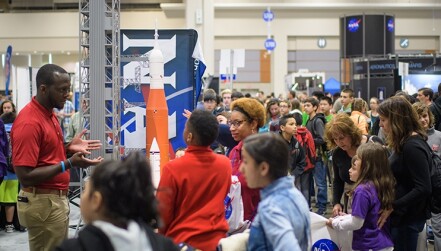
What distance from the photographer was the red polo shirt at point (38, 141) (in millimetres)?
3816

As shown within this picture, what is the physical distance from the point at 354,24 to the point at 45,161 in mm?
16612

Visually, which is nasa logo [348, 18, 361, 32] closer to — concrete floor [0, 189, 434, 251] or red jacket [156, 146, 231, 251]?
concrete floor [0, 189, 434, 251]

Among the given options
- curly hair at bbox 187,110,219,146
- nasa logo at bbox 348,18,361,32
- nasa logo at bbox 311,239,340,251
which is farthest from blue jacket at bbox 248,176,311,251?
nasa logo at bbox 348,18,361,32

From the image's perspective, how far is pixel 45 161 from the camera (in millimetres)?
3961

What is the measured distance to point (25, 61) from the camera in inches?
1225

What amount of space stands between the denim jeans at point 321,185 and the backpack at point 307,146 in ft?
2.97

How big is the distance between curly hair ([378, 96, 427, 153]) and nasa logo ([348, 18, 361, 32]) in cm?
1547

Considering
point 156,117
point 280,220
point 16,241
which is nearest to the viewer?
point 280,220

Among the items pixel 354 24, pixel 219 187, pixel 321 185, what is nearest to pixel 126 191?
pixel 219 187

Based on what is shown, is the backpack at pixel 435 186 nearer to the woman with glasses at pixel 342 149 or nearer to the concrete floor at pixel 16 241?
the woman with glasses at pixel 342 149

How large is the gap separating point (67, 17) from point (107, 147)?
25892 mm

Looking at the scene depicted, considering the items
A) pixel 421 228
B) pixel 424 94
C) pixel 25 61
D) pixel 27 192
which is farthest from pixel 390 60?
pixel 25 61

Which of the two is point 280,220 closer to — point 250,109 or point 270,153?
point 270,153

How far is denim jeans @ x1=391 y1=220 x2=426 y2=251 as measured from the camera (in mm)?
4391
